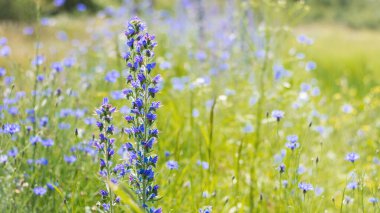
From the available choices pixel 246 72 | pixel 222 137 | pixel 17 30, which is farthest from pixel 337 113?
pixel 17 30

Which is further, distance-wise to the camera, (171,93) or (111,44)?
(111,44)

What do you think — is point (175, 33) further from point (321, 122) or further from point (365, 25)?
point (365, 25)

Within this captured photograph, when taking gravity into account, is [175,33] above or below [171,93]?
above

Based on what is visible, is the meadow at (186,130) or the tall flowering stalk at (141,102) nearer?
the tall flowering stalk at (141,102)

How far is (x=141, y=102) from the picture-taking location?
1785 millimetres

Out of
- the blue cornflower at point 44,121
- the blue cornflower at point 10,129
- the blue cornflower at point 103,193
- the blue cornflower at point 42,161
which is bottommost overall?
the blue cornflower at point 42,161

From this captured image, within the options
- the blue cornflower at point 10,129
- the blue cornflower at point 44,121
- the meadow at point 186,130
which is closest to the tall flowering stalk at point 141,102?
the meadow at point 186,130

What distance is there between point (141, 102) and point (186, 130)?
234 cm

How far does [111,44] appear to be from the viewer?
646 cm

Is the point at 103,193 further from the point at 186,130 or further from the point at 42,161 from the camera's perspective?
the point at 186,130

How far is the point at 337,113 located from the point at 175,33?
281 cm

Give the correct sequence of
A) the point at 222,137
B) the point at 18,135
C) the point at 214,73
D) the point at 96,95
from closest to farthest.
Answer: the point at 18,135
the point at 96,95
the point at 222,137
the point at 214,73

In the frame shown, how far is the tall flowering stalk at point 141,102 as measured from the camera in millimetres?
1797

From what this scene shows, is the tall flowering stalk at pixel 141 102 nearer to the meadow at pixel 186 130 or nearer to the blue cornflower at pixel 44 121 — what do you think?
the meadow at pixel 186 130
